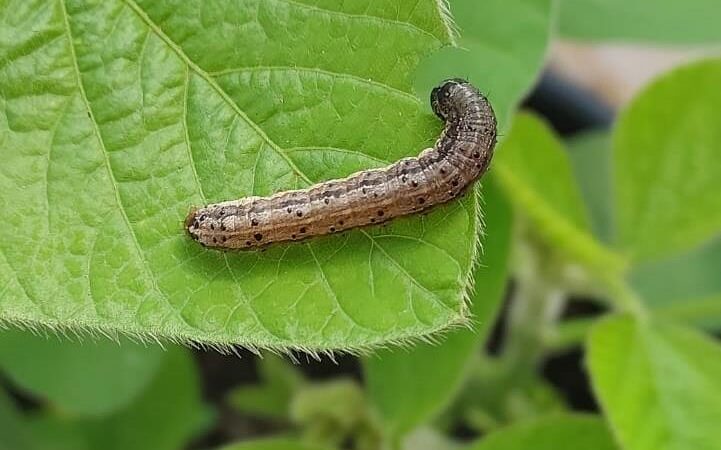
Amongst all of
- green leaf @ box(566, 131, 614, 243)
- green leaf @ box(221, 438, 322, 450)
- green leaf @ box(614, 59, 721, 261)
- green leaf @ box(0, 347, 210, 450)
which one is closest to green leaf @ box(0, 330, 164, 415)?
green leaf @ box(0, 347, 210, 450)

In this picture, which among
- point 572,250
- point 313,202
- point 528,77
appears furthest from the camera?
point 572,250

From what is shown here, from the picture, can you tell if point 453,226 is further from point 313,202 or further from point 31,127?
point 31,127

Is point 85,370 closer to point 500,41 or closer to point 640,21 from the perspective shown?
point 500,41

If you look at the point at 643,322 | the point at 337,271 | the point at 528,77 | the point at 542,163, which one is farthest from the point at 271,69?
the point at 643,322

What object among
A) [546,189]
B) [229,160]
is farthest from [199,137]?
[546,189]

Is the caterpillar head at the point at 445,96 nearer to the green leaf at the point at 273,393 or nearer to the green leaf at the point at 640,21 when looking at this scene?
the green leaf at the point at 640,21

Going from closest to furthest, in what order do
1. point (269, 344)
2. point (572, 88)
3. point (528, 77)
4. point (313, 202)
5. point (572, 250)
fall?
point (269, 344)
point (313, 202)
point (528, 77)
point (572, 250)
point (572, 88)

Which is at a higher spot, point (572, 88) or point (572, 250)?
point (572, 250)

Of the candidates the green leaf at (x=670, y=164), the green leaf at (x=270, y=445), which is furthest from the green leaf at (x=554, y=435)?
the green leaf at (x=670, y=164)
